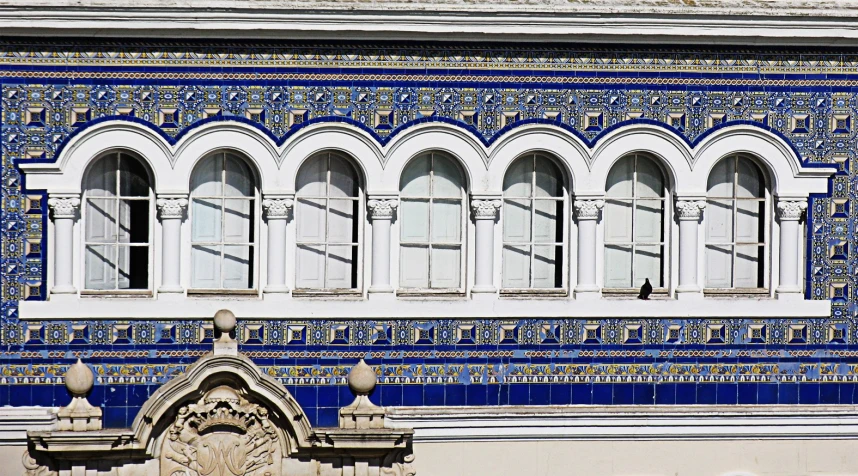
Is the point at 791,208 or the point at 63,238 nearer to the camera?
the point at 63,238

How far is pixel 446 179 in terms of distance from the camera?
20.1m

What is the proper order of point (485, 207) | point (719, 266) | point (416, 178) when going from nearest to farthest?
point (485, 207)
point (416, 178)
point (719, 266)

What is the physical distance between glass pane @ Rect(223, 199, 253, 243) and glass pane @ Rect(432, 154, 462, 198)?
1.96 meters

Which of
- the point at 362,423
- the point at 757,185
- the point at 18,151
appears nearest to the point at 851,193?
the point at 757,185

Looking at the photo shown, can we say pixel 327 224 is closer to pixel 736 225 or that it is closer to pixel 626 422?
pixel 626 422

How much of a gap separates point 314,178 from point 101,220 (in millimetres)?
2255

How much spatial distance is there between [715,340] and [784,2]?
3.64 metres

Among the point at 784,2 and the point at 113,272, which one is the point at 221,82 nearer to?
the point at 113,272

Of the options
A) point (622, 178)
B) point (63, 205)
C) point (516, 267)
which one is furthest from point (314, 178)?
point (622, 178)

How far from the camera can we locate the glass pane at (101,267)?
1983 centimetres

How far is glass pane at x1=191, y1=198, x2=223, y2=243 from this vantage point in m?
19.9

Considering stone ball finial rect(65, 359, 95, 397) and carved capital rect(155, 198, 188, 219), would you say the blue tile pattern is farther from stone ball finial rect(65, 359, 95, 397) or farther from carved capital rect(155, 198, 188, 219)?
stone ball finial rect(65, 359, 95, 397)

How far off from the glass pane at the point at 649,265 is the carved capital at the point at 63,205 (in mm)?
5985

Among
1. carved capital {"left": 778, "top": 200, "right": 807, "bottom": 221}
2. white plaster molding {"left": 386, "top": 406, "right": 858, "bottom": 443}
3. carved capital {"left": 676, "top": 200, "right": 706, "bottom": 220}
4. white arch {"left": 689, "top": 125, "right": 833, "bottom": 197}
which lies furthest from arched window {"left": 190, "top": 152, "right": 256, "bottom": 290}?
carved capital {"left": 778, "top": 200, "right": 807, "bottom": 221}
